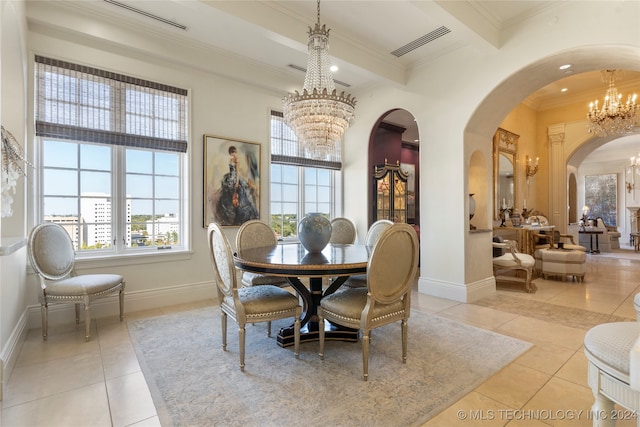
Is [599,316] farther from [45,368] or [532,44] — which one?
[45,368]

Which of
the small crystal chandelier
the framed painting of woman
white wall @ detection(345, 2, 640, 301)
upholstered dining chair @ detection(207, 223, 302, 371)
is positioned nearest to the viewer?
upholstered dining chair @ detection(207, 223, 302, 371)

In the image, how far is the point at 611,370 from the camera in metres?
1.31

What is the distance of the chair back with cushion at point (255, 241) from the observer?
3436 mm

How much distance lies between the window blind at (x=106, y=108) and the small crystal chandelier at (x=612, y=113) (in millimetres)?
6839

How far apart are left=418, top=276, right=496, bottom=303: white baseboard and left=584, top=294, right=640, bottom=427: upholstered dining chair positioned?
2681mm

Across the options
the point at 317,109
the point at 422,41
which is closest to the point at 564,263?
the point at 422,41

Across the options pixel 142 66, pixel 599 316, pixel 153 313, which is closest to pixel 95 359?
pixel 153 313

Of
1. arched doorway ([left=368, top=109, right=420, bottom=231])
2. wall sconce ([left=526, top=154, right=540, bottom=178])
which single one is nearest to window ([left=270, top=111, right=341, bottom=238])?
arched doorway ([left=368, top=109, right=420, bottom=231])

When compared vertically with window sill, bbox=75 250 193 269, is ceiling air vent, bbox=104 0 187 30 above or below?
above

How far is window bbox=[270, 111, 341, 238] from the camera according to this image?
16.6ft

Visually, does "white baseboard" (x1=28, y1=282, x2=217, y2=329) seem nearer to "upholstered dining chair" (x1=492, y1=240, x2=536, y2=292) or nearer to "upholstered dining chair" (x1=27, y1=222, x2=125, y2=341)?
"upholstered dining chair" (x1=27, y1=222, x2=125, y2=341)

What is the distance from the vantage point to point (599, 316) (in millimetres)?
3498

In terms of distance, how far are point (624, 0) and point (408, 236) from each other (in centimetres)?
312

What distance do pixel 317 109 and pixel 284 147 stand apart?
2.15 metres
